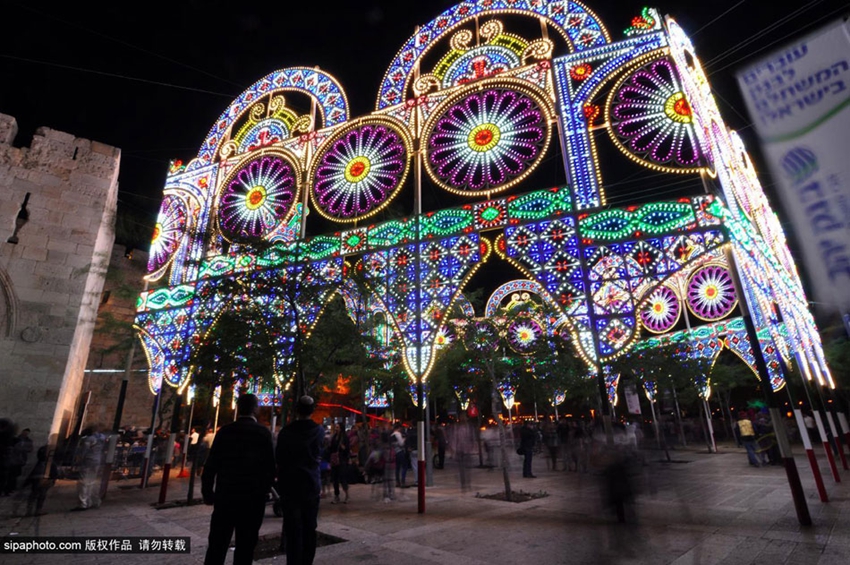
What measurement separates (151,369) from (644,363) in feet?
58.8

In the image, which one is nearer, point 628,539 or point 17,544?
point 628,539

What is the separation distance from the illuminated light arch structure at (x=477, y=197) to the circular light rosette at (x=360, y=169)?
5 centimetres

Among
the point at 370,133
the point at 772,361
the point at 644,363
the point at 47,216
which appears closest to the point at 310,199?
the point at 370,133

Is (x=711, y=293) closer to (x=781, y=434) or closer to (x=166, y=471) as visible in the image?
(x=781, y=434)

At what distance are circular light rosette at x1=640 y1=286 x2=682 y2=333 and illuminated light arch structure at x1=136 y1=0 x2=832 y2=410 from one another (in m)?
11.9

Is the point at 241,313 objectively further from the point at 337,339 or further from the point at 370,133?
the point at 370,133

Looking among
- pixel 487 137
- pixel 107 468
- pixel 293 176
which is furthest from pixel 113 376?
pixel 487 137

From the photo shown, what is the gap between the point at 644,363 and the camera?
1847 centimetres

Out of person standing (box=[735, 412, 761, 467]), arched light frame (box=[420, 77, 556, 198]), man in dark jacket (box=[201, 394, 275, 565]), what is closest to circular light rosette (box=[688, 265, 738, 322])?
person standing (box=[735, 412, 761, 467])

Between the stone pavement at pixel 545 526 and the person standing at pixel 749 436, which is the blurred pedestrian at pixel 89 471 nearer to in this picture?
the stone pavement at pixel 545 526

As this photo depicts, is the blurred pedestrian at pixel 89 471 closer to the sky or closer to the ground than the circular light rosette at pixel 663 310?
closer to the ground

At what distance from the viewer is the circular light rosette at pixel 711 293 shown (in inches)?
930

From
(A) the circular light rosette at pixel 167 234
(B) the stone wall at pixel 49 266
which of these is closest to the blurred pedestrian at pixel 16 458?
(B) the stone wall at pixel 49 266

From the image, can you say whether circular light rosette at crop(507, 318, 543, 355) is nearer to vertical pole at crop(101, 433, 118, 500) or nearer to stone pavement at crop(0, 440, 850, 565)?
stone pavement at crop(0, 440, 850, 565)
